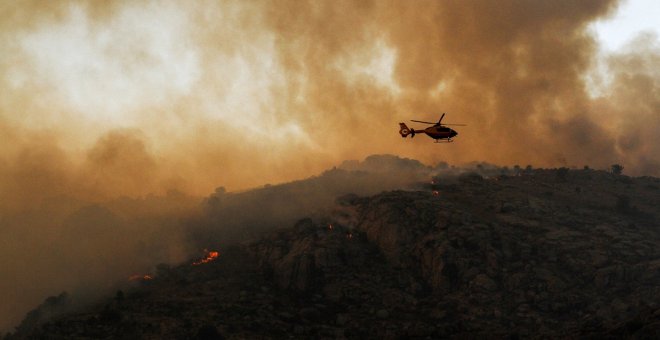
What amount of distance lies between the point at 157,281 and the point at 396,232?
5038cm

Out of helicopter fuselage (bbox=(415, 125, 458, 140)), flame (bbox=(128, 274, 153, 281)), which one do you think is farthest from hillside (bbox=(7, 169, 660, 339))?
helicopter fuselage (bbox=(415, 125, 458, 140))

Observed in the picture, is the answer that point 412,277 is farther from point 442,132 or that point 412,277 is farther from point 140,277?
point 140,277

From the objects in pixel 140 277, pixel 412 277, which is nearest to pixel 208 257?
pixel 140 277

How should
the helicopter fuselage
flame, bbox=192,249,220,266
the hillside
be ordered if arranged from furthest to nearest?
1. flame, bbox=192,249,220,266
2. the helicopter fuselage
3. the hillside

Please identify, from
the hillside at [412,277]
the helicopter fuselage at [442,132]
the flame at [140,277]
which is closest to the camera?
the hillside at [412,277]

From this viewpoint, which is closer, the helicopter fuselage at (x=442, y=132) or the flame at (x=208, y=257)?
the helicopter fuselage at (x=442, y=132)

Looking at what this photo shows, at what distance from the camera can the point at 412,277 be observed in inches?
5059

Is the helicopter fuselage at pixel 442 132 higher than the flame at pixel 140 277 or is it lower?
higher

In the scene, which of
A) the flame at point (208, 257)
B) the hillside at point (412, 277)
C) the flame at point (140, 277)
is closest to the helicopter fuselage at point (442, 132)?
the hillside at point (412, 277)

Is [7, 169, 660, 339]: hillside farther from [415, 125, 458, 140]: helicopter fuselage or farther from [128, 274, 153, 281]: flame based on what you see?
[415, 125, 458, 140]: helicopter fuselage

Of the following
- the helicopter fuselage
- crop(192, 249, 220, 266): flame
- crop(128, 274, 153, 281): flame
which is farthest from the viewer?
crop(192, 249, 220, 266): flame

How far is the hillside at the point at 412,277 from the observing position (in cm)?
10856

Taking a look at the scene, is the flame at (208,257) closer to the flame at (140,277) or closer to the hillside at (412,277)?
the hillside at (412,277)

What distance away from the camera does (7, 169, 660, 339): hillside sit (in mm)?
108562
